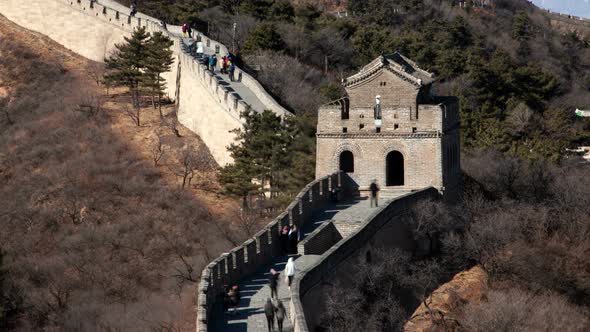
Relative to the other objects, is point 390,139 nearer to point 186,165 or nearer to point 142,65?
point 186,165

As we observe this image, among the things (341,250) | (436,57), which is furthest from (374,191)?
(436,57)

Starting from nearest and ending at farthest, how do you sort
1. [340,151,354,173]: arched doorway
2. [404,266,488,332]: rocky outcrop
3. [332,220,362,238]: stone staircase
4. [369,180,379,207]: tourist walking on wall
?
[404,266,488,332]: rocky outcrop → [332,220,362,238]: stone staircase → [369,180,379,207]: tourist walking on wall → [340,151,354,173]: arched doorway

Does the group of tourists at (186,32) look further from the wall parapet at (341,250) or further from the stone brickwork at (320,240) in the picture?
the stone brickwork at (320,240)

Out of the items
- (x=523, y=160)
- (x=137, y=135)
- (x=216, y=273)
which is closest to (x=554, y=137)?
(x=523, y=160)

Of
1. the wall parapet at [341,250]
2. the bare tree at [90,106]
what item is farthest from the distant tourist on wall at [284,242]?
the bare tree at [90,106]

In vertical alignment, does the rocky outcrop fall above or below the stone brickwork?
below

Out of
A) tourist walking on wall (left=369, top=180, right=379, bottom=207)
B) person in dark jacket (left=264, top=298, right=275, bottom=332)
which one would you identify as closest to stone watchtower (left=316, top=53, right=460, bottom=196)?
tourist walking on wall (left=369, top=180, right=379, bottom=207)

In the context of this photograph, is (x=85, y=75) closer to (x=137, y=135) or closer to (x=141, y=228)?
(x=137, y=135)

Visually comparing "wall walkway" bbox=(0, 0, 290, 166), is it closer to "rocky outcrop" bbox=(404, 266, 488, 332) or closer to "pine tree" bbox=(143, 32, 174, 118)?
"pine tree" bbox=(143, 32, 174, 118)
